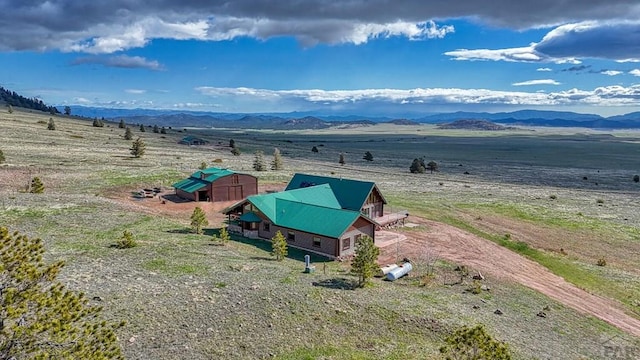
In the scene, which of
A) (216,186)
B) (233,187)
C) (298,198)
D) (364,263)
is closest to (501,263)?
(364,263)

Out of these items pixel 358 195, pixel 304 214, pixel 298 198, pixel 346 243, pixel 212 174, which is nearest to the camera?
pixel 346 243

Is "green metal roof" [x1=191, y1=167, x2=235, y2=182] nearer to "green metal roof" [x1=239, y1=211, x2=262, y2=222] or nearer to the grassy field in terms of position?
the grassy field

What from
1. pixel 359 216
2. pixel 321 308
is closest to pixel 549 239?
pixel 359 216

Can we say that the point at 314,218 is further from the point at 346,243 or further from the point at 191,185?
the point at 191,185

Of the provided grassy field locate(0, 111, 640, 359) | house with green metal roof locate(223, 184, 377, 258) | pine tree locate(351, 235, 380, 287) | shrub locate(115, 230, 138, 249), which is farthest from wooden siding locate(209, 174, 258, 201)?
pine tree locate(351, 235, 380, 287)

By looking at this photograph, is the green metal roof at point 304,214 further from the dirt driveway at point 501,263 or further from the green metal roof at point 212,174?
the green metal roof at point 212,174
